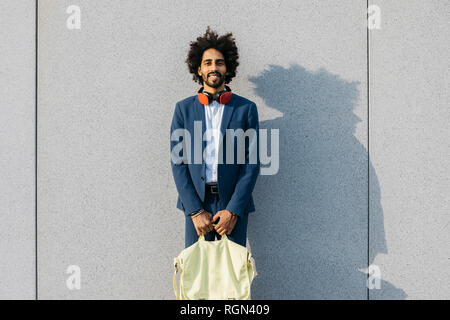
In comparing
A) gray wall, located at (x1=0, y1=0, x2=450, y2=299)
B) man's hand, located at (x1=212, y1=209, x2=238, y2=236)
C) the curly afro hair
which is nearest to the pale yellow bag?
man's hand, located at (x1=212, y1=209, x2=238, y2=236)

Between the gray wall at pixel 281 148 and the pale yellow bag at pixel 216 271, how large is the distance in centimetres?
65

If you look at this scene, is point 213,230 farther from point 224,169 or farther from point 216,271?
point 224,169

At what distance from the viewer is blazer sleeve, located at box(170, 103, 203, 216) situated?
233 centimetres

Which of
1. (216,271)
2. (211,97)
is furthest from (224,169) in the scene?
(216,271)

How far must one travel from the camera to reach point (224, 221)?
2307mm

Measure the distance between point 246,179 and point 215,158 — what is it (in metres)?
0.26

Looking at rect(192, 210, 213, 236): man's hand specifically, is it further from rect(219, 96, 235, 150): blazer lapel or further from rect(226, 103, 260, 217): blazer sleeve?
rect(219, 96, 235, 150): blazer lapel

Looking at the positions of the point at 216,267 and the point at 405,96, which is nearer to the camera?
the point at 216,267

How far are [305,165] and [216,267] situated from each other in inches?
45.7

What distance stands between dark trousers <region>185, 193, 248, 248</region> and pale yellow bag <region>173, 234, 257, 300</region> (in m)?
0.14

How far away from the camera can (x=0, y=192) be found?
293 cm
